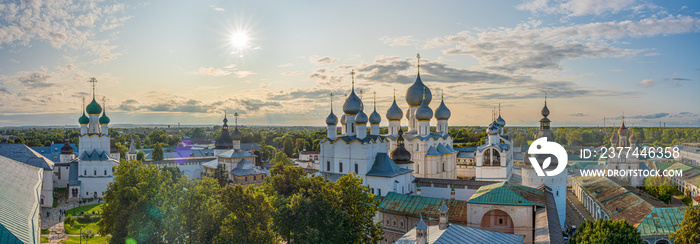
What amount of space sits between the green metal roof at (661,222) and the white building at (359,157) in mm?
14329

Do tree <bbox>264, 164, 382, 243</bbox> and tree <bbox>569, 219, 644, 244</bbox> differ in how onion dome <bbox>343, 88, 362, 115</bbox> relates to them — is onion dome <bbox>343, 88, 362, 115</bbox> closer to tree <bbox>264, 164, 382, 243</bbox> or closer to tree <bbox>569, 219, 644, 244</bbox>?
tree <bbox>264, 164, 382, 243</bbox>

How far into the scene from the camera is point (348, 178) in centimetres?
1977

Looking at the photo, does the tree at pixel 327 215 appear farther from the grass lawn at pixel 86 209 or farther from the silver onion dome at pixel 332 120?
the grass lawn at pixel 86 209

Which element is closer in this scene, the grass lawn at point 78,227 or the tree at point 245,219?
the tree at point 245,219

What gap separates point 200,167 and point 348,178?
126ft

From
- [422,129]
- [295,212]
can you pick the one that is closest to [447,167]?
[422,129]

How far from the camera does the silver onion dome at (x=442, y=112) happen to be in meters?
Answer: 42.6

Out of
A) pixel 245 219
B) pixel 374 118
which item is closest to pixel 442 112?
pixel 374 118

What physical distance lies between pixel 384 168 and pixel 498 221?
9376 millimetres

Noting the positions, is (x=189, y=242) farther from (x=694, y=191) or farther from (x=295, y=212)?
(x=694, y=191)

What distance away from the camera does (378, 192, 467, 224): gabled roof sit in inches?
885

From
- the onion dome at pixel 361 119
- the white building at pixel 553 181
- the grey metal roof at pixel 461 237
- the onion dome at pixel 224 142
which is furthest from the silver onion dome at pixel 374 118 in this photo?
the onion dome at pixel 224 142

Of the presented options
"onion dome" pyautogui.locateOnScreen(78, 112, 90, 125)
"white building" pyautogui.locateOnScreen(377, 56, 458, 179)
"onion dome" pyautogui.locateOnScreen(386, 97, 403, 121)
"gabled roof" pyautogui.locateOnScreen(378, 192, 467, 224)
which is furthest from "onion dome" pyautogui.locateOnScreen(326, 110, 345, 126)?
"onion dome" pyautogui.locateOnScreen(78, 112, 90, 125)

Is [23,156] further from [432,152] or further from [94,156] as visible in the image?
[432,152]
